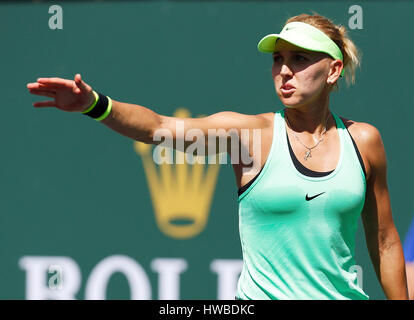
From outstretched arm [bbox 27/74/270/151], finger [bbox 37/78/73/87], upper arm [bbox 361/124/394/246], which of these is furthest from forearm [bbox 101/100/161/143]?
upper arm [bbox 361/124/394/246]

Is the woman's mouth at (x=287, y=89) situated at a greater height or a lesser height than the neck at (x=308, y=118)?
greater

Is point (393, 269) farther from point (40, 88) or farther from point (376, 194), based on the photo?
point (40, 88)

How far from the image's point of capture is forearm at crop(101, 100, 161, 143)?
2.15 metres

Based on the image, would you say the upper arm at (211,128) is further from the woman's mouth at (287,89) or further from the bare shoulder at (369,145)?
the bare shoulder at (369,145)

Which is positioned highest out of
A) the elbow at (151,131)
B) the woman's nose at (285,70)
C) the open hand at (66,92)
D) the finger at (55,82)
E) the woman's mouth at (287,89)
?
the woman's nose at (285,70)

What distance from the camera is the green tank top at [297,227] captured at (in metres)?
2.28

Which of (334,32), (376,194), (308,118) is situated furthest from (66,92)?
(376,194)

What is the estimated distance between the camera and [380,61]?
417 cm

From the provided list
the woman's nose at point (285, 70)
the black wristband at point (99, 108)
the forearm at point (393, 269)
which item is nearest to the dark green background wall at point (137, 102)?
the forearm at point (393, 269)

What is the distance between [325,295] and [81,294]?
244 cm

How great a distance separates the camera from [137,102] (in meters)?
4.39

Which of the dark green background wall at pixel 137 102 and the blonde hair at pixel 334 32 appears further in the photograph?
the dark green background wall at pixel 137 102

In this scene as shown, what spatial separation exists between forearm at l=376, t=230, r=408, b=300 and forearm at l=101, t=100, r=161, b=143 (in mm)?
1011

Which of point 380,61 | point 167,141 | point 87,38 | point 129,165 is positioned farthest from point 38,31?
point 167,141
